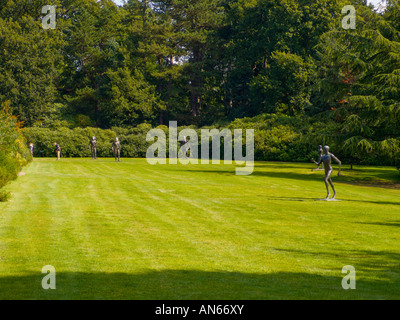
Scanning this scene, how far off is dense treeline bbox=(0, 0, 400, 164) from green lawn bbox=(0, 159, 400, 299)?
3574 centimetres

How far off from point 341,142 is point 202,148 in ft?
87.8

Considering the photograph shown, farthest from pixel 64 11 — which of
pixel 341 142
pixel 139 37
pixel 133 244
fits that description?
pixel 133 244

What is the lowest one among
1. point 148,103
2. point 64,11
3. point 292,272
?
point 292,272

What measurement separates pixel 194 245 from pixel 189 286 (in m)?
3.08

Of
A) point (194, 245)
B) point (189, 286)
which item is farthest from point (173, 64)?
point (189, 286)

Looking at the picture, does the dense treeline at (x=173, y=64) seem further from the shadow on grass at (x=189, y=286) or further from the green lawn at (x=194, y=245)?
the shadow on grass at (x=189, y=286)

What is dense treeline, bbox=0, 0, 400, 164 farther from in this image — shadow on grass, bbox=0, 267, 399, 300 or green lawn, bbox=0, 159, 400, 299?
shadow on grass, bbox=0, 267, 399, 300

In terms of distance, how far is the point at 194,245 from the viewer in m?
10.9

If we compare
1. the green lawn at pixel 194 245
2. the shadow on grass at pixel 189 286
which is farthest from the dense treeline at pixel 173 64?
the shadow on grass at pixel 189 286

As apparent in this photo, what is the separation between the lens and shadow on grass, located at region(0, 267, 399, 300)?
7.39 meters

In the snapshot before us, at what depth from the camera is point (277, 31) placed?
67.4 m

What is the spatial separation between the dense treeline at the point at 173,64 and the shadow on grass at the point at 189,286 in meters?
44.3

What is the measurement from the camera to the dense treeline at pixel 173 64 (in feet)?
209
